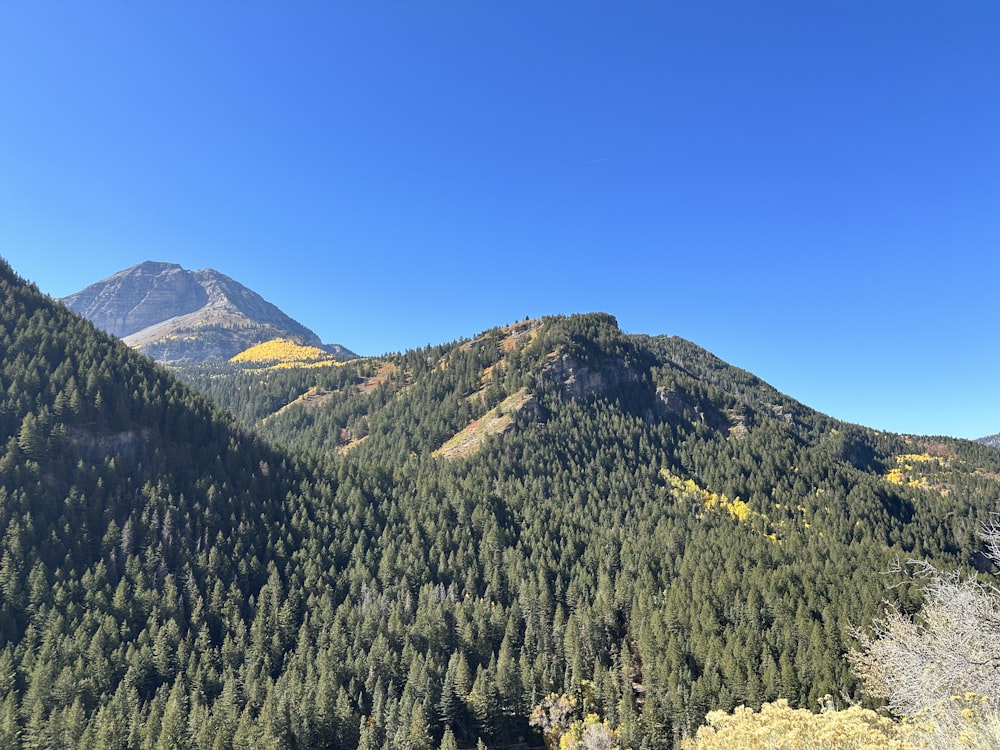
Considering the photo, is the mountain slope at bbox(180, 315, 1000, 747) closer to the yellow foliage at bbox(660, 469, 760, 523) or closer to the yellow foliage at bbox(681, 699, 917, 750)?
Result: the yellow foliage at bbox(660, 469, 760, 523)

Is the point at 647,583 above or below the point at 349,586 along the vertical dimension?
above

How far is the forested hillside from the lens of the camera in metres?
92.4

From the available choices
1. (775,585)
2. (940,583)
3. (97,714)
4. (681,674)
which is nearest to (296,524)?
(97,714)

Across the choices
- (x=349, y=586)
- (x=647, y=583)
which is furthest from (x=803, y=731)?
(x=349, y=586)

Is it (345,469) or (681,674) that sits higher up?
(345,469)

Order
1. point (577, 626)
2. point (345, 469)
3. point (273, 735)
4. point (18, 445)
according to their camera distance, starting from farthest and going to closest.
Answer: point (345, 469)
point (18, 445)
point (577, 626)
point (273, 735)

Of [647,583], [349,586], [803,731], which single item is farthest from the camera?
[349,586]

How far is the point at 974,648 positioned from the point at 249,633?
129 meters

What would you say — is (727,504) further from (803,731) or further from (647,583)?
(803,731)

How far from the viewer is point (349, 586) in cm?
13850

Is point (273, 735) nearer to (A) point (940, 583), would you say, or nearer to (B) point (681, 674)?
(B) point (681, 674)

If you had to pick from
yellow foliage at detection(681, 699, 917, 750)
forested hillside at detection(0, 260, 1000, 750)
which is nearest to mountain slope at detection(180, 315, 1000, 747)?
forested hillside at detection(0, 260, 1000, 750)

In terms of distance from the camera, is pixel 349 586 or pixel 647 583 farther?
pixel 349 586

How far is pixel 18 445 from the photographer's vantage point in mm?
143500
